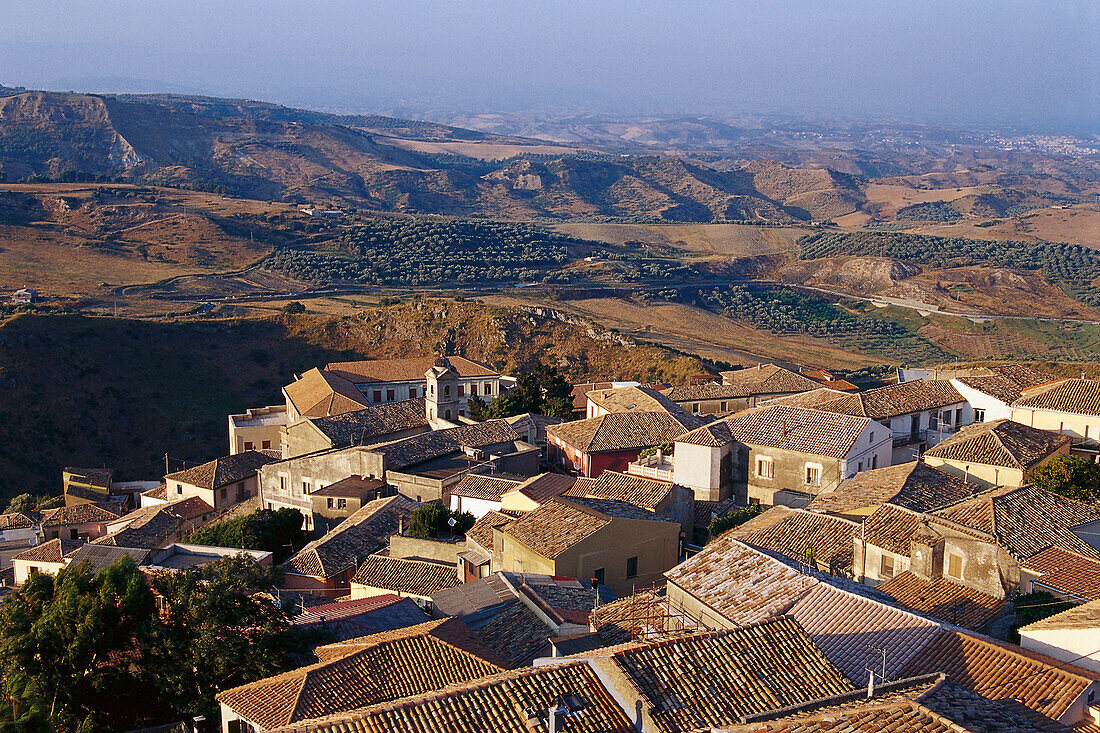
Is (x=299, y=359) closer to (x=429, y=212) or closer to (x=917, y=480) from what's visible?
(x=917, y=480)

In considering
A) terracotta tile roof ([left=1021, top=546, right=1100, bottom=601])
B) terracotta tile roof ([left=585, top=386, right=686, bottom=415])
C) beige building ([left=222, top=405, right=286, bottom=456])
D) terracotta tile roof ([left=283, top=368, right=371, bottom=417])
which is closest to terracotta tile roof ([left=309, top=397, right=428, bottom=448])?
terracotta tile roof ([left=283, top=368, right=371, bottom=417])

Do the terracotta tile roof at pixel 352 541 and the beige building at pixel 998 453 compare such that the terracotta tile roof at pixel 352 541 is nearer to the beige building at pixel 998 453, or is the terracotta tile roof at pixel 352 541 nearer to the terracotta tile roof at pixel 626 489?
the terracotta tile roof at pixel 626 489

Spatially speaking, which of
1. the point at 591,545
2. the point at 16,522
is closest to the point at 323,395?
the point at 16,522

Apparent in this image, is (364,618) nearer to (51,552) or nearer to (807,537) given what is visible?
(807,537)

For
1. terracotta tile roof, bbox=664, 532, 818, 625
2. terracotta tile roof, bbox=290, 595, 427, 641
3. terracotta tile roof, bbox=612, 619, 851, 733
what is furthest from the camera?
terracotta tile roof, bbox=290, 595, 427, 641

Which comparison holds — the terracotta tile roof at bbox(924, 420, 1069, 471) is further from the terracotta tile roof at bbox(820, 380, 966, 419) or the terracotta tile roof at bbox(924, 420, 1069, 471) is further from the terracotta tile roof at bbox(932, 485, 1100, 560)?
the terracotta tile roof at bbox(932, 485, 1100, 560)

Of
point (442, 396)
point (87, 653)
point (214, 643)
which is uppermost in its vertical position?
point (214, 643)
